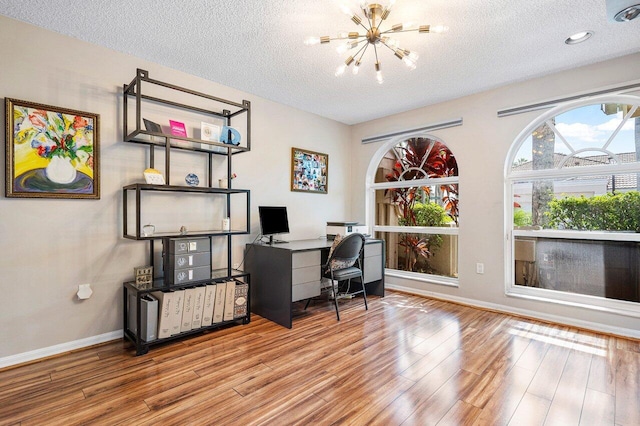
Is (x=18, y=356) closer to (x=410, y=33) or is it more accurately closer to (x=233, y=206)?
(x=233, y=206)

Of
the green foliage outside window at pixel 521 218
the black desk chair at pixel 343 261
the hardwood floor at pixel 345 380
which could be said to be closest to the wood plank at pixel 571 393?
the hardwood floor at pixel 345 380

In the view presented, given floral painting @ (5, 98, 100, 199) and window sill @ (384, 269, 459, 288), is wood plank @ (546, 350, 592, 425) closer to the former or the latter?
window sill @ (384, 269, 459, 288)

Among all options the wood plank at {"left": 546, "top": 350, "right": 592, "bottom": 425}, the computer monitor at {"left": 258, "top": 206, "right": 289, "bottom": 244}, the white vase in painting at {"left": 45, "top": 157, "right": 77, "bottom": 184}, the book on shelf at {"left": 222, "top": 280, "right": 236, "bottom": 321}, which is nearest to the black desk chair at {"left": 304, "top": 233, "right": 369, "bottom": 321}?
the computer monitor at {"left": 258, "top": 206, "right": 289, "bottom": 244}

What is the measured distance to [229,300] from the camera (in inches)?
112

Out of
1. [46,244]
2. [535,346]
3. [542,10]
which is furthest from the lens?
[535,346]

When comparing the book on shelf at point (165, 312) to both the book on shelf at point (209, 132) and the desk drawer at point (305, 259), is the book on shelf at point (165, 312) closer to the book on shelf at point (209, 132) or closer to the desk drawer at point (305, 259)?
the desk drawer at point (305, 259)

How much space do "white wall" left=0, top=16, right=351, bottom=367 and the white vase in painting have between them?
0.55 feet

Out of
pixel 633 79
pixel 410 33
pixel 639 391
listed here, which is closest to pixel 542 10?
pixel 410 33

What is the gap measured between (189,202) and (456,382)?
266 cm

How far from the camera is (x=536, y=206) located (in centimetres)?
328

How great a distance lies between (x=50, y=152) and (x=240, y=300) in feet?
6.18

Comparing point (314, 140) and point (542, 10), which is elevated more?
point (542, 10)

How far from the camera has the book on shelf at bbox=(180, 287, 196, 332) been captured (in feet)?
8.36

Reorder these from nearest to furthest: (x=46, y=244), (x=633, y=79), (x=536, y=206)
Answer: (x=46, y=244) → (x=633, y=79) → (x=536, y=206)
